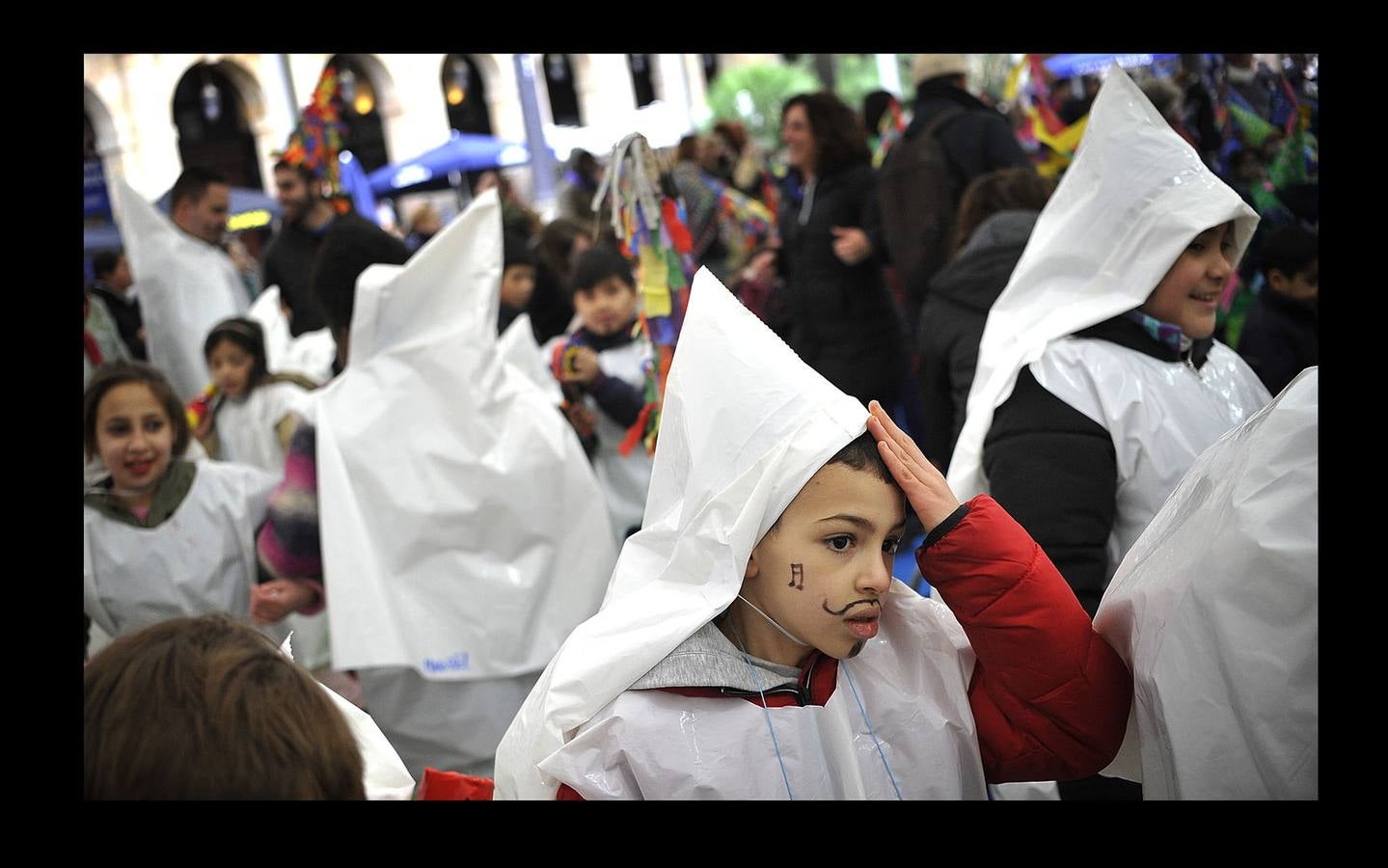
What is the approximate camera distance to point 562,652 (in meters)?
1.94

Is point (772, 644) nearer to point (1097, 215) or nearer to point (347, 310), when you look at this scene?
point (1097, 215)

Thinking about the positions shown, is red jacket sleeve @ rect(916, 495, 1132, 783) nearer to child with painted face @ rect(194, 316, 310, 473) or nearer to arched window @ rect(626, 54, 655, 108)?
child with painted face @ rect(194, 316, 310, 473)

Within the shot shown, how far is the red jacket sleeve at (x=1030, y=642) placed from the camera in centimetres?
181

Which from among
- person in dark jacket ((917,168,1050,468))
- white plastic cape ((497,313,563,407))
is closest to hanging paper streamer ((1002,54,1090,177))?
person in dark jacket ((917,168,1050,468))

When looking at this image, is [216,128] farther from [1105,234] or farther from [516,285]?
[1105,234]

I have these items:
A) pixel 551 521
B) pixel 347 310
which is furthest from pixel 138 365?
pixel 551 521

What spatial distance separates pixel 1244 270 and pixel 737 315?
4.02 m

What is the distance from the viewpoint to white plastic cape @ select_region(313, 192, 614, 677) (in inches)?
140

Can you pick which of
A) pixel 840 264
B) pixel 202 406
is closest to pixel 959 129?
pixel 840 264

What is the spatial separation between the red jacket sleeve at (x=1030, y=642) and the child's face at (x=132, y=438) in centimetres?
263

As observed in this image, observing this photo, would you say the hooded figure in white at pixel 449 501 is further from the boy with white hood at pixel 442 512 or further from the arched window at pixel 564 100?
the arched window at pixel 564 100

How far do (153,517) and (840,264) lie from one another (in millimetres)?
2848

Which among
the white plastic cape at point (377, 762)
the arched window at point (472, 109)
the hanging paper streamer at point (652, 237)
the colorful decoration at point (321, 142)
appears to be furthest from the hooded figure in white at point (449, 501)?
the arched window at point (472, 109)
